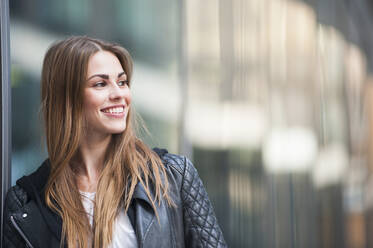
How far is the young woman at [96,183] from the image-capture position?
8.76 ft

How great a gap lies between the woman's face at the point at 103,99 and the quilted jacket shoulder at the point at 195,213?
38 cm

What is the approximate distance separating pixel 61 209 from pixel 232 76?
1.67m

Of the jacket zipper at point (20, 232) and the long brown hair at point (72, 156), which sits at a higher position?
the long brown hair at point (72, 156)

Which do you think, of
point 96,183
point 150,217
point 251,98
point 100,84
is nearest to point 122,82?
point 100,84

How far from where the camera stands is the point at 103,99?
8.97 ft

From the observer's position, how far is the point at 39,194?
2.79 meters

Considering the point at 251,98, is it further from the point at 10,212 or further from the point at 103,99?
the point at 10,212

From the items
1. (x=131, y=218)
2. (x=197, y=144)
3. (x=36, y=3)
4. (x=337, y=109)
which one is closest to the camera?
(x=131, y=218)

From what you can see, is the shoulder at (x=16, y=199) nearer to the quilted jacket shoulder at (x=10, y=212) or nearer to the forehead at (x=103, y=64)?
the quilted jacket shoulder at (x=10, y=212)

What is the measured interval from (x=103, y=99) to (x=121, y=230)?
71cm

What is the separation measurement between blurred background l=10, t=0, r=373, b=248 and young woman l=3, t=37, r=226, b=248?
0.73 m

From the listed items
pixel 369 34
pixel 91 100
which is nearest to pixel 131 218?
pixel 91 100

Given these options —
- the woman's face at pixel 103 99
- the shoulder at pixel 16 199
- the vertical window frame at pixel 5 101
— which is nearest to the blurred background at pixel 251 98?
the vertical window frame at pixel 5 101

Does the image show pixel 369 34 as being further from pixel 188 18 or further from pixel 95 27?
pixel 95 27
